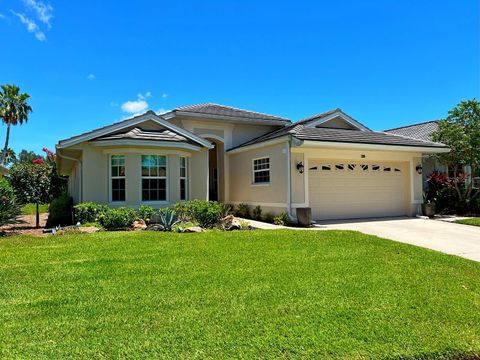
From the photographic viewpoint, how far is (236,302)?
16.0 ft

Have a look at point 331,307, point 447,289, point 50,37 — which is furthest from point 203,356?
point 50,37

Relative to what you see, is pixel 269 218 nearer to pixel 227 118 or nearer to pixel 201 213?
pixel 201 213

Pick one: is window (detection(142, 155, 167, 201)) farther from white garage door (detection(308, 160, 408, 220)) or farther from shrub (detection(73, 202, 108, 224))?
white garage door (detection(308, 160, 408, 220))

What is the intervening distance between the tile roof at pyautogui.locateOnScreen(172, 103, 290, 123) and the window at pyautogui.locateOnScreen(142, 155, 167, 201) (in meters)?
4.44

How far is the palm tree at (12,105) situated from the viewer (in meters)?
38.3

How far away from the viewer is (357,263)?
7.05 metres

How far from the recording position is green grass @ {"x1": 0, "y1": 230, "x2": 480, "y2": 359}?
3.71 meters

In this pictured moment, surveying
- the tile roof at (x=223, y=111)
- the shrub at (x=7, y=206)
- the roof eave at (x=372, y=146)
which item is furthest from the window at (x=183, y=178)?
the shrub at (x=7, y=206)

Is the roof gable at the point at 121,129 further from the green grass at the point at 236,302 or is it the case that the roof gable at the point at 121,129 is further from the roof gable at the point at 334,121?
the green grass at the point at 236,302

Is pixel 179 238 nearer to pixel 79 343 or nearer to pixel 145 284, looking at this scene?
pixel 145 284

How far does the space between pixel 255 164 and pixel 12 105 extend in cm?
3503

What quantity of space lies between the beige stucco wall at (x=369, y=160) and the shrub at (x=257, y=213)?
2.35 meters

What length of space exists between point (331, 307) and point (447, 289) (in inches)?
89.5

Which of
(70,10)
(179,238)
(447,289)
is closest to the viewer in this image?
(447,289)
